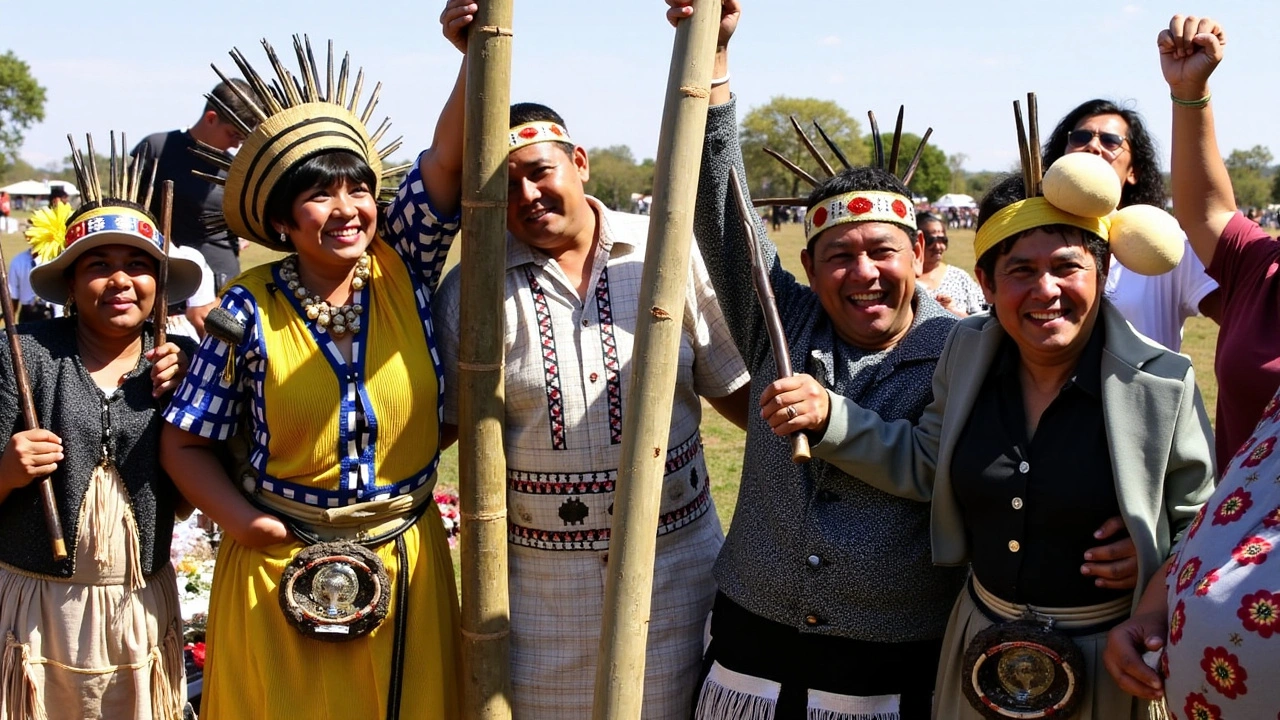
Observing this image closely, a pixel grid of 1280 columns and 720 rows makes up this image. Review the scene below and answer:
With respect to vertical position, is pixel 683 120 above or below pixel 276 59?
below

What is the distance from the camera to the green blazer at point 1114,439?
2326mm

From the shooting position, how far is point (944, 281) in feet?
20.7

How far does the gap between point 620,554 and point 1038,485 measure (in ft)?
2.86

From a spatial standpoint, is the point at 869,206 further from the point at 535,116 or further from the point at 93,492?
the point at 93,492

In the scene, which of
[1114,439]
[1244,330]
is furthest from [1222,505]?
[1244,330]

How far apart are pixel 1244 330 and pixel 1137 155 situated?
3.46 ft

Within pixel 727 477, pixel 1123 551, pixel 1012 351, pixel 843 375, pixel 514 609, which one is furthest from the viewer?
pixel 727 477

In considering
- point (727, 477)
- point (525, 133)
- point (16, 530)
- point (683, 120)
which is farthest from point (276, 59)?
point (727, 477)

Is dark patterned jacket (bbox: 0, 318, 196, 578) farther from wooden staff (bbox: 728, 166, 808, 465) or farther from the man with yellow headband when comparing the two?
wooden staff (bbox: 728, 166, 808, 465)

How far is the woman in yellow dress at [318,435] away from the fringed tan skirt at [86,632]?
0.36 metres

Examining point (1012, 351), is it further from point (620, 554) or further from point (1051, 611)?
point (620, 554)

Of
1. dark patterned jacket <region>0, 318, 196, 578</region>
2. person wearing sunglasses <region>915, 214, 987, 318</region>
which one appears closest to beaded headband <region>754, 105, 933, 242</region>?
dark patterned jacket <region>0, 318, 196, 578</region>

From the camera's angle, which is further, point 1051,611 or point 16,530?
point 16,530

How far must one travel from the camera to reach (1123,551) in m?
2.34
